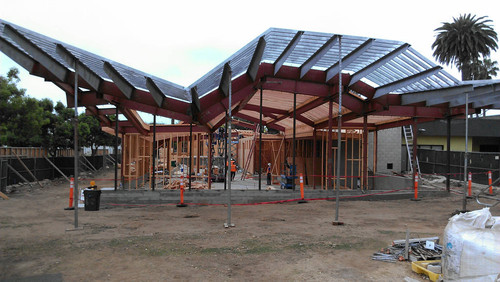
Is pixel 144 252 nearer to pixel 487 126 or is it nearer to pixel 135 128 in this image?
pixel 135 128

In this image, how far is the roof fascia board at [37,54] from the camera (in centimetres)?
985

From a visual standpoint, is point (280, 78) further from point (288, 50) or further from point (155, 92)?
point (155, 92)

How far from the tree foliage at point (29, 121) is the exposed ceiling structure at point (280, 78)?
2.26 m

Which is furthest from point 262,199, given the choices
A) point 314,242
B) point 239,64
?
point 314,242

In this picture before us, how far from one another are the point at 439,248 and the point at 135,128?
17403mm

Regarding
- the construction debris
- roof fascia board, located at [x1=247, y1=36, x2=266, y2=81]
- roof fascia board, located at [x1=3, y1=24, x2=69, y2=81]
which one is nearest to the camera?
the construction debris

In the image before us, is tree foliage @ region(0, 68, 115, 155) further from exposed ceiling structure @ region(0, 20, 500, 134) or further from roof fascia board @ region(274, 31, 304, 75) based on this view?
roof fascia board @ region(274, 31, 304, 75)

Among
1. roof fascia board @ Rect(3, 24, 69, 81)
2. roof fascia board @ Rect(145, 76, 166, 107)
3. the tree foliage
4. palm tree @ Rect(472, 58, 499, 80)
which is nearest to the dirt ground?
the tree foliage

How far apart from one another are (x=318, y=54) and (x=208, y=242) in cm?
779

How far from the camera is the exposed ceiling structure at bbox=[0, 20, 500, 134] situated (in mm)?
11173

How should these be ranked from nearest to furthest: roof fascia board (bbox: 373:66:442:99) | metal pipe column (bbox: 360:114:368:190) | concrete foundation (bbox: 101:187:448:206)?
roof fascia board (bbox: 373:66:442:99)
concrete foundation (bbox: 101:187:448:206)
metal pipe column (bbox: 360:114:368:190)

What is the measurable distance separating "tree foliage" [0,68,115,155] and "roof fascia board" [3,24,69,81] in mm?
2079

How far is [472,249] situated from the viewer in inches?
191

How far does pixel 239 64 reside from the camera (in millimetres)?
13195
